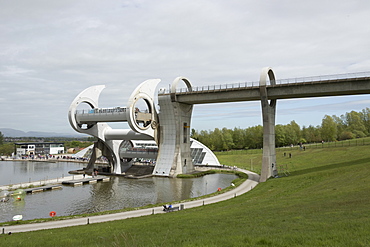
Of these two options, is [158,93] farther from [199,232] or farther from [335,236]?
[335,236]

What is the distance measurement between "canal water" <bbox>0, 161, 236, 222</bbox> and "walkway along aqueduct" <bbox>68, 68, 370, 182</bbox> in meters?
6.58

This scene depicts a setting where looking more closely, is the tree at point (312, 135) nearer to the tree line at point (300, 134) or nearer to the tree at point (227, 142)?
the tree line at point (300, 134)

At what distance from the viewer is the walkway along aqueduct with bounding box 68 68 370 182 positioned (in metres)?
41.8

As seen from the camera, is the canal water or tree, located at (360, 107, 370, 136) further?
tree, located at (360, 107, 370, 136)

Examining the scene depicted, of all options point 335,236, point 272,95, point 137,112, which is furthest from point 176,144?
point 335,236

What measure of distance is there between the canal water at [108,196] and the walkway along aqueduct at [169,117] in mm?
6584

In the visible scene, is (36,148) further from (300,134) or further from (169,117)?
(300,134)

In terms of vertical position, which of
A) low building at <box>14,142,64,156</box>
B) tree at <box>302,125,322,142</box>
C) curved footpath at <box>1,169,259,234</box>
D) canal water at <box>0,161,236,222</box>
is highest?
tree at <box>302,125,322,142</box>

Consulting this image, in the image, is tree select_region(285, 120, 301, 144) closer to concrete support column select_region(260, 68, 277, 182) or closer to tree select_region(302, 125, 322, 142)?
tree select_region(302, 125, 322, 142)

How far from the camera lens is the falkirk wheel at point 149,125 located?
2032 inches

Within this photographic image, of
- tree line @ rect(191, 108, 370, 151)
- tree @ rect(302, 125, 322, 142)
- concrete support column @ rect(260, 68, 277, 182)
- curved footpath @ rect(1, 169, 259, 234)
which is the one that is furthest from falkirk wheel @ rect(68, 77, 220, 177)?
tree @ rect(302, 125, 322, 142)

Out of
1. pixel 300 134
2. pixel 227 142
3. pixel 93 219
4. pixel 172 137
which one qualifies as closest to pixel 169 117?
pixel 172 137

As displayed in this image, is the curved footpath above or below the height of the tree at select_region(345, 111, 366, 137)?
below

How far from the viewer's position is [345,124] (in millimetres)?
100062
